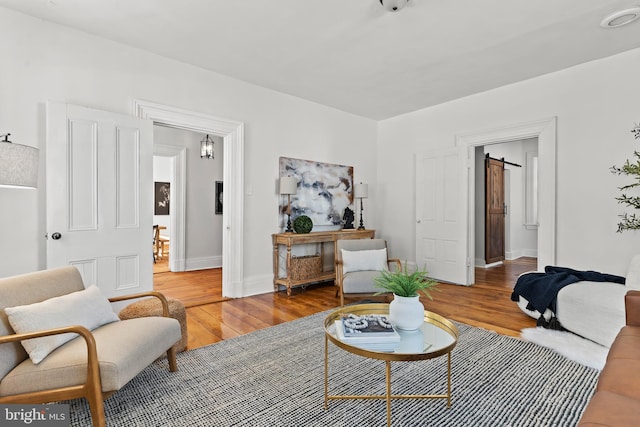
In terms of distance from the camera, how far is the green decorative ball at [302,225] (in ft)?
14.6

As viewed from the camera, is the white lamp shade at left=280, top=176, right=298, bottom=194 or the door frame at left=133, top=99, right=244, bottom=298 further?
the white lamp shade at left=280, top=176, right=298, bottom=194

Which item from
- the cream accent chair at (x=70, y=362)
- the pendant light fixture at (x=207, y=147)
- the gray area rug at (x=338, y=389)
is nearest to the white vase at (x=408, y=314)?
the gray area rug at (x=338, y=389)

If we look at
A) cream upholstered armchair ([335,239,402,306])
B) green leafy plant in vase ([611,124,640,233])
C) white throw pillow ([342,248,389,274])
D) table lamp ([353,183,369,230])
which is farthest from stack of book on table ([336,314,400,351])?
table lamp ([353,183,369,230])

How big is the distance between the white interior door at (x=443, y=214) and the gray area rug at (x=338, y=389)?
225 cm

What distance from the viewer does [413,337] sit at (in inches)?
70.5

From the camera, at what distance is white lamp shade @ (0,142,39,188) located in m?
1.83

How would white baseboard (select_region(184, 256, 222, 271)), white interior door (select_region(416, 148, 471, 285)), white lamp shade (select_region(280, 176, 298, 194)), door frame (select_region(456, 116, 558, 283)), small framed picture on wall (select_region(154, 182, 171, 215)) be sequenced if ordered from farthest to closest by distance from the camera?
1. small framed picture on wall (select_region(154, 182, 171, 215))
2. white baseboard (select_region(184, 256, 222, 271))
3. white interior door (select_region(416, 148, 471, 285))
4. white lamp shade (select_region(280, 176, 298, 194))
5. door frame (select_region(456, 116, 558, 283))

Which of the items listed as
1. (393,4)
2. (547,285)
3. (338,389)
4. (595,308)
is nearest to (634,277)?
(595,308)

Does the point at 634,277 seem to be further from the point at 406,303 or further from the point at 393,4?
the point at 393,4

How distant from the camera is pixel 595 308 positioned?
2.66 meters

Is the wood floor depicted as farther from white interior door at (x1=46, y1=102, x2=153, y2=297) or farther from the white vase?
the white vase

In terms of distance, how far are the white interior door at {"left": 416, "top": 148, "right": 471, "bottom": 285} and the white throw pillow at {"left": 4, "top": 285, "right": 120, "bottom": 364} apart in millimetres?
4310

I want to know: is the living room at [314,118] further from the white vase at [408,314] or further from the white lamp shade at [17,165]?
the white vase at [408,314]

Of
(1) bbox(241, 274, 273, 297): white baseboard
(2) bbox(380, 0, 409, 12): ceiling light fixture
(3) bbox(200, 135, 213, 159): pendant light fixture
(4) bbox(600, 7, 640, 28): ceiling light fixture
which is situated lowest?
(1) bbox(241, 274, 273, 297): white baseboard
